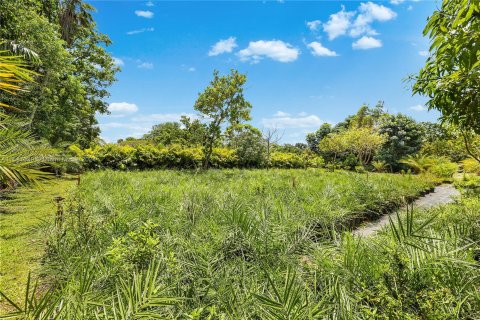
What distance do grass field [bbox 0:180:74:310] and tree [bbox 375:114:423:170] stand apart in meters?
26.2

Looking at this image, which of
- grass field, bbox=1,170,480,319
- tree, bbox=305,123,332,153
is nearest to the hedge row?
grass field, bbox=1,170,480,319

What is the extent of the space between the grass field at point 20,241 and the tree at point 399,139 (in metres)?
26.2

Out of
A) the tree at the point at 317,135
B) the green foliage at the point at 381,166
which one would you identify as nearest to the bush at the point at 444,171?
the green foliage at the point at 381,166

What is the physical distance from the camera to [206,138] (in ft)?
58.9

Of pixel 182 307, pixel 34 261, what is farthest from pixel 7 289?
pixel 182 307

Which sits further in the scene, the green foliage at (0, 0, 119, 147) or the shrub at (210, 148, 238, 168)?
the shrub at (210, 148, 238, 168)

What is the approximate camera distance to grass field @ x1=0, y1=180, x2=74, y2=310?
3.54 metres

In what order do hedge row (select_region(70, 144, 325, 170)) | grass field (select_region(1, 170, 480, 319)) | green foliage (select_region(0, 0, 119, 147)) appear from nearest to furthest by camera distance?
grass field (select_region(1, 170, 480, 319)) < green foliage (select_region(0, 0, 119, 147)) < hedge row (select_region(70, 144, 325, 170))

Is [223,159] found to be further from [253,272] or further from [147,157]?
[253,272]

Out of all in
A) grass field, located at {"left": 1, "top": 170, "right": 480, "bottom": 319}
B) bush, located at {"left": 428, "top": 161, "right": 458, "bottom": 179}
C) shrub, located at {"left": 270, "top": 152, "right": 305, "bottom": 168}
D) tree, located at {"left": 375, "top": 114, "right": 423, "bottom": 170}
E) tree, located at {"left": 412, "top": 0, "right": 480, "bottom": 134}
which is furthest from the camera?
tree, located at {"left": 375, "top": 114, "right": 423, "bottom": 170}

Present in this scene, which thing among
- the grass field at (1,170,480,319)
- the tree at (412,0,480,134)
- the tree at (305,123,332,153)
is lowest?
the grass field at (1,170,480,319)

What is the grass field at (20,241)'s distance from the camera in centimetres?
354

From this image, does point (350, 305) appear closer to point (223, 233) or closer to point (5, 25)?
point (223, 233)

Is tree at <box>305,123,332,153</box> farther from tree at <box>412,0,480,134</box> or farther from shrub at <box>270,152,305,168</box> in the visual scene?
tree at <box>412,0,480,134</box>
